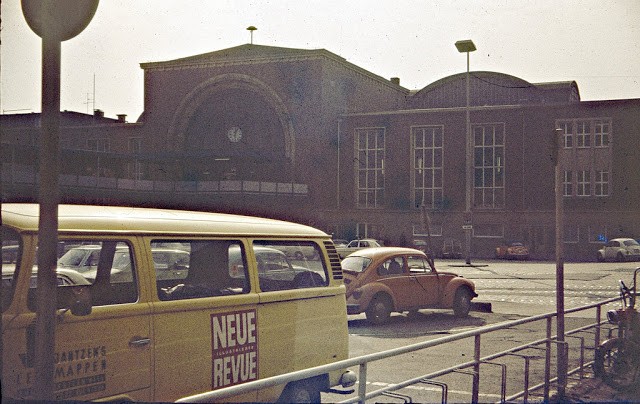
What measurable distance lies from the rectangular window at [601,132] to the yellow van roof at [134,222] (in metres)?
53.5

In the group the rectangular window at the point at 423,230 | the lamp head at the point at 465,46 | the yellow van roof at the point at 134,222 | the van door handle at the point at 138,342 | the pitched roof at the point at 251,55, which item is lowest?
the rectangular window at the point at 423,230

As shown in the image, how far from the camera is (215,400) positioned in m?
3.70

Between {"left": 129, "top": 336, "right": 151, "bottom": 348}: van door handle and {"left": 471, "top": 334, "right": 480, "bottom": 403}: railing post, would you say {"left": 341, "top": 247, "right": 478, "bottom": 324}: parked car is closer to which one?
{"left": 471, "top": 334, "right": 480, "bottom": 403}: railing post

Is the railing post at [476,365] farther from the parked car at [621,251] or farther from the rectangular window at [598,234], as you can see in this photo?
the rectangular window at [598,234]

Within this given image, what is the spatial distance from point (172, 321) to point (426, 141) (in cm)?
5767

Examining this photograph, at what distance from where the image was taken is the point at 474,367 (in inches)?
259

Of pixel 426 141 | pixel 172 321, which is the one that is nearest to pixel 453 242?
pixel 426 141

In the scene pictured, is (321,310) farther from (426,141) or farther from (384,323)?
(426,141)

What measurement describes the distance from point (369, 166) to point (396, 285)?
1895 inches

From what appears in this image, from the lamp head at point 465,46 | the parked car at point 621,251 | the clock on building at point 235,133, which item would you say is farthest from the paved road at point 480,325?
the clock on building at point 235,133

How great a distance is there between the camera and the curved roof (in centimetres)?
6388

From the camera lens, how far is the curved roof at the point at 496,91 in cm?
6388

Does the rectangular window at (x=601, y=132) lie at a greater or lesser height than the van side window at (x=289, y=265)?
greater

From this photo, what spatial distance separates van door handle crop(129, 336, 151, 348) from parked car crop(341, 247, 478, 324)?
11.0 metres
